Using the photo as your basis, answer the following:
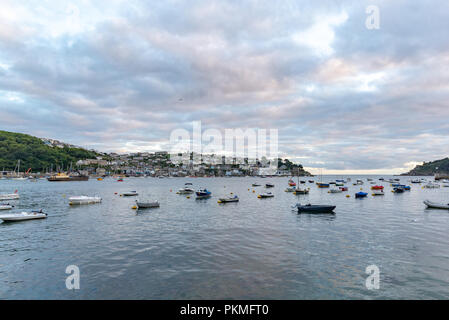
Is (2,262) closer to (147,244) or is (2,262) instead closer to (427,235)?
(147,244)

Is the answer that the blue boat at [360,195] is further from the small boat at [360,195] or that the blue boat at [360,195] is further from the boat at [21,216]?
the boat at [21,216]

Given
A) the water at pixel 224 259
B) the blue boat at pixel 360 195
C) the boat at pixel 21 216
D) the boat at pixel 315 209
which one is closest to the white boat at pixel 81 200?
the boat at pixel 21 216

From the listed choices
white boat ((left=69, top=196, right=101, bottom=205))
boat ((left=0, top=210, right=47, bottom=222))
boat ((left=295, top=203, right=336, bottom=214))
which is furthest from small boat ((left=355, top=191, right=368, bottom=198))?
boat ((left=0, top=210, right=47, bottom=222))

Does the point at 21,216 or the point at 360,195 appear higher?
the point at 360,195

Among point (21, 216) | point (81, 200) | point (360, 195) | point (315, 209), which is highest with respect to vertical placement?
point (360, 195)

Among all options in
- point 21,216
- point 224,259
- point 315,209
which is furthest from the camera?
point 315,209

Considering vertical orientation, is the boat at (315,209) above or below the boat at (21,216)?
above

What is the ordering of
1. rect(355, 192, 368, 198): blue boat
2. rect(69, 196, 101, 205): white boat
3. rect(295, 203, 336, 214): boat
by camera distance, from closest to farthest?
rect(295, 203, 336, 214): boat, rect(69, 196, 101, 205): white boat, rect(355, 192, 368, 198): blue boat

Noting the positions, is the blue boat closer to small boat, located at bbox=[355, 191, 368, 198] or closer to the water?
small boat, located at bbox=[355, 191, 368, 198]

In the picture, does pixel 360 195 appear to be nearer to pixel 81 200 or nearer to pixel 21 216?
pixel 81 200

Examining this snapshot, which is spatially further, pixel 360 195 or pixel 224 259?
pixel 360 195

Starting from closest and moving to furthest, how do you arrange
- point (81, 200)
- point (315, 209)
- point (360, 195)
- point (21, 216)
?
point (21, 216), point (315, 209), point (81, 200), point (360, 195)

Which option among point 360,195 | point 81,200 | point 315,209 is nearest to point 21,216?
point 81,200
